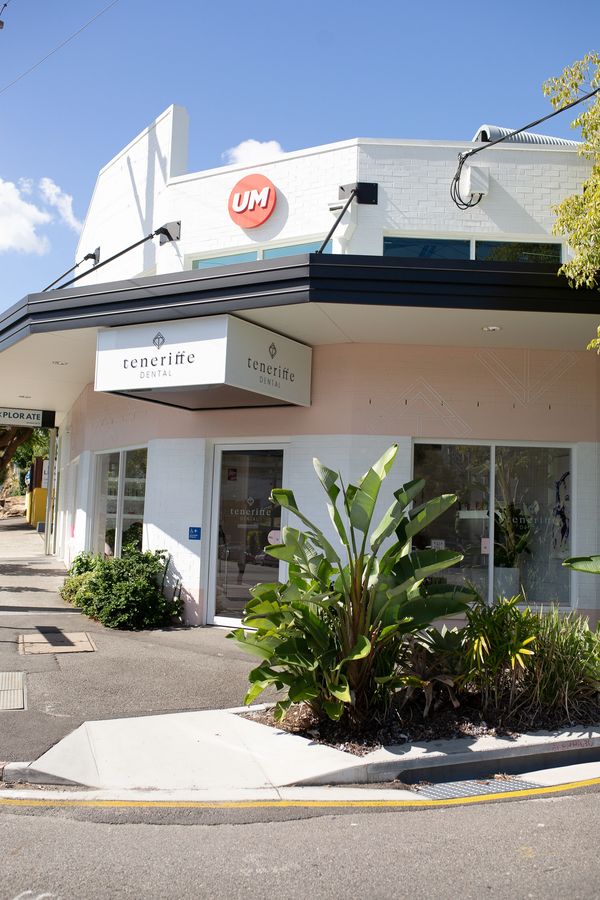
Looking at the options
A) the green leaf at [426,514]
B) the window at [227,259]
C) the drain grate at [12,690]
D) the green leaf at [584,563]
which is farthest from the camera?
the window at [227,259]

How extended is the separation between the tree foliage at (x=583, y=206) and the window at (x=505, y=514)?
8.93ft

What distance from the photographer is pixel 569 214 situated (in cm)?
882

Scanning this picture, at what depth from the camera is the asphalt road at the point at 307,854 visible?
13.4ft

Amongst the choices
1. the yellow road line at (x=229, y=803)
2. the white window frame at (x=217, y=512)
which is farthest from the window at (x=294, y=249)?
the yellow road line at (x=229, y=803)

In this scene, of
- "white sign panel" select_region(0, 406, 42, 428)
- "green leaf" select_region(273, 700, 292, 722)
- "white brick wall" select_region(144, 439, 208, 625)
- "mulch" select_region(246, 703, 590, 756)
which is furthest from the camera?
"white sign panel" select_region(0, 406, 42, 428)

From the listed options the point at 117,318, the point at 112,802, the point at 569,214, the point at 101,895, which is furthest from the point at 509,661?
the point at 117,318

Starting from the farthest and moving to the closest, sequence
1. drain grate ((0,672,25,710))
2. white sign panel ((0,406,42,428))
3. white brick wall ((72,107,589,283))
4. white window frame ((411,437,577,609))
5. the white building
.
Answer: white sign panel ((0,406,42,428))
white brick wall ((72,107,589,283))
white window frame ((411,437,577,609))
the white building
drain grate ((0,672,25,710))

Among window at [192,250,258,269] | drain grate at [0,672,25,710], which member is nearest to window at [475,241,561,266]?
window at [192,250,258,269]

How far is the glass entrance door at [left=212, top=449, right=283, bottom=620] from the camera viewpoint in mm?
11594

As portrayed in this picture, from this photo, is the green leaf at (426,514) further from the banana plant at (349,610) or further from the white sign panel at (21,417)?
the white sign panel at (21,417)

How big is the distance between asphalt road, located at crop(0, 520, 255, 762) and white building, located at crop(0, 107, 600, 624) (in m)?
1.55

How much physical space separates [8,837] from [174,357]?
626cm

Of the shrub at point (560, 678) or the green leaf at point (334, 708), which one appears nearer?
the green leaf at point (334, 708)

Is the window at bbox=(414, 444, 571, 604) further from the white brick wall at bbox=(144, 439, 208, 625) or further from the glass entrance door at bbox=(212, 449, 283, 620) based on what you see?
the white brick wall at bbox=(144, 439, 208, 625)
